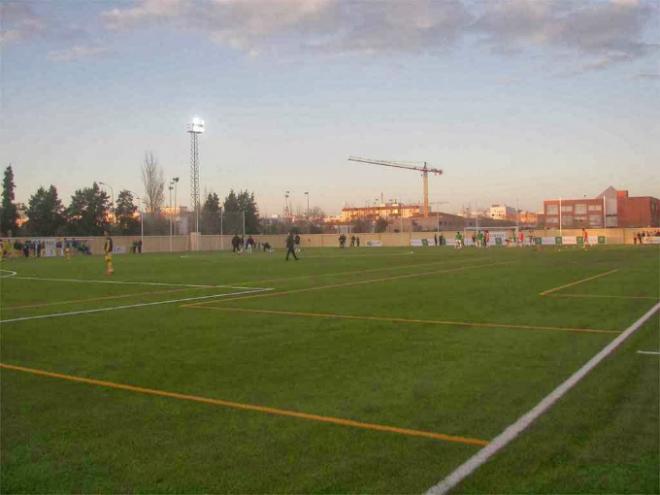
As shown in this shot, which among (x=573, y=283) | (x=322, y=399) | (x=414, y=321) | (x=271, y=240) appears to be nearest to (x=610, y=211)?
(x=271, y=240)

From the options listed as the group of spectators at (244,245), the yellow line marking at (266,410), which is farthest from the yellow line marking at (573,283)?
the group of spectators at (244,245)

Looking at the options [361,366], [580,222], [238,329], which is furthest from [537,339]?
[580,222]

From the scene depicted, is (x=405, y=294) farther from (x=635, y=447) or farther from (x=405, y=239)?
(x=405, y=239)

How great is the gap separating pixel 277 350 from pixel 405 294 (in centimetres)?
843

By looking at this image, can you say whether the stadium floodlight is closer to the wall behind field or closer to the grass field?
the wall behind field

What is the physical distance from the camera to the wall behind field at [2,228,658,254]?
63.5m

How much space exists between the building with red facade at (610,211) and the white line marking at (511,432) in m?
109

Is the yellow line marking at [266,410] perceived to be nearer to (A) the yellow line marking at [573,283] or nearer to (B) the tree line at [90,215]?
(A) the yellow line marking at [573,283]

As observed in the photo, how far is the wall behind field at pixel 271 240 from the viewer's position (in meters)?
63.5

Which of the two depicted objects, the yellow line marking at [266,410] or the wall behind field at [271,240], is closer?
the yellow line marking at [266,410]

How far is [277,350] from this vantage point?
9.35 meters

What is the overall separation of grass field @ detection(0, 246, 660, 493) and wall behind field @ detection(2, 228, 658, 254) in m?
49.0

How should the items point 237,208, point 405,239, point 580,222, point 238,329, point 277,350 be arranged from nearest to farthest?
point 277,350, point 238,329, point 405,239, point 237,208, point 580,222

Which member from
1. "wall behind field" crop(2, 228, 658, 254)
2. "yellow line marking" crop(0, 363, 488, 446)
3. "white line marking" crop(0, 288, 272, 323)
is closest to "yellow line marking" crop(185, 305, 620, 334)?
"white line marking" crop(0, 288, 272, 323)
